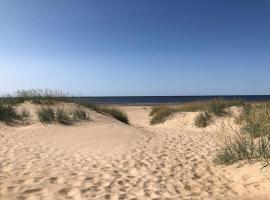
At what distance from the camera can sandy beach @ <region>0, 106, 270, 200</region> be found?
506cm

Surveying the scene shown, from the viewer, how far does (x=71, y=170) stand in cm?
625

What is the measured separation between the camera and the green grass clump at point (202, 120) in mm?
14709

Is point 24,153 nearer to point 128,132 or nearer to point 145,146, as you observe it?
point 145,146

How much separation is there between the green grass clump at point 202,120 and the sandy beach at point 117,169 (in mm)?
4179

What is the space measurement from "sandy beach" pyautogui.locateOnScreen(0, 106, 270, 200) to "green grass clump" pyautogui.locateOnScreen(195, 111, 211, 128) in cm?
418

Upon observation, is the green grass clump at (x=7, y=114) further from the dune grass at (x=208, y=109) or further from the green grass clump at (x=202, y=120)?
the green grass clump at (x=202, y=120)

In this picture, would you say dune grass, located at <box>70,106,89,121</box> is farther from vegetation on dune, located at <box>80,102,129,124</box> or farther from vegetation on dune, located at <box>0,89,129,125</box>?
vegetation on dune, located at <box>80,102,129,124</box>

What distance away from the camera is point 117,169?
644 cm

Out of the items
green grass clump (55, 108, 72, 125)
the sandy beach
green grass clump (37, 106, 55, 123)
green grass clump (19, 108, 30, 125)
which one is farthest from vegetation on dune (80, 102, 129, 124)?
the sandy beach

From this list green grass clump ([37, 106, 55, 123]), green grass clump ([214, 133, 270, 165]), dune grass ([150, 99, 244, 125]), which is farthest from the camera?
dune grass ([150, 99, 244, 125])

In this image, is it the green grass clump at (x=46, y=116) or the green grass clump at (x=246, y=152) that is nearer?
the green grass clump at (x=246, y=152)

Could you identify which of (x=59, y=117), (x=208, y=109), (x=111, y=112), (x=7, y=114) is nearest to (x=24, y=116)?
(x=7, y=114)

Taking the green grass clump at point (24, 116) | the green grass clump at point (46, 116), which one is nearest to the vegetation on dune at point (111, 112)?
the green grass clump at point (24, 116)

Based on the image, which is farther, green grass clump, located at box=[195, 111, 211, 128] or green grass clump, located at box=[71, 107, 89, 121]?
green grass clump, located at box=[195, 111, 211, 128]
